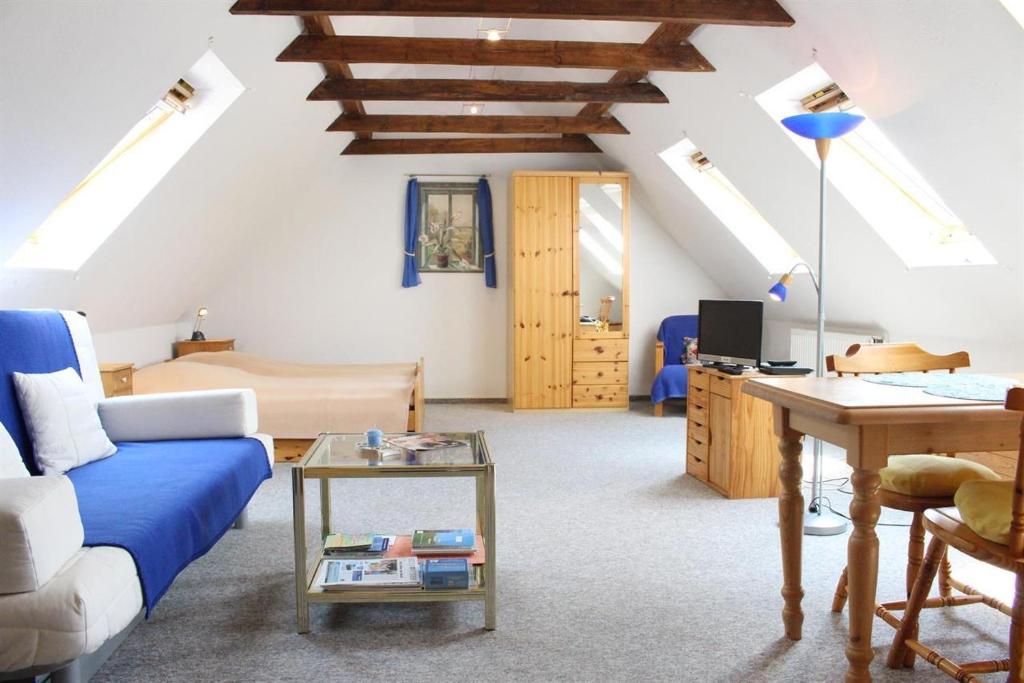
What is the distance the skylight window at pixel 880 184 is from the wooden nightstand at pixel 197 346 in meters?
4.49

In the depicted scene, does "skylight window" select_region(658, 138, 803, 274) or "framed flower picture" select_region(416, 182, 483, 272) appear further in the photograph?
"framed flower picture" select_region(416, 182, 483, 272)

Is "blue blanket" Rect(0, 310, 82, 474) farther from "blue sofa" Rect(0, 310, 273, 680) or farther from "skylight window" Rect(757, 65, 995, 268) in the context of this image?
"skylight window" Rect(757, 65, 995, 268)

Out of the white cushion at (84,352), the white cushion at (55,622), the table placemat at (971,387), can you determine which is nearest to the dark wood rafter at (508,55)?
the white cushion at (84,352)

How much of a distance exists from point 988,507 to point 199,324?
20.7ft

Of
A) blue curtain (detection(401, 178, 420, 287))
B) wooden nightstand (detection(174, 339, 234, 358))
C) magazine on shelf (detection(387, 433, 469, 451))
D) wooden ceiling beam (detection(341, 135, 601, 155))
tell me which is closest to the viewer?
magazine on shelf (detection(387, 433, 469, 451))

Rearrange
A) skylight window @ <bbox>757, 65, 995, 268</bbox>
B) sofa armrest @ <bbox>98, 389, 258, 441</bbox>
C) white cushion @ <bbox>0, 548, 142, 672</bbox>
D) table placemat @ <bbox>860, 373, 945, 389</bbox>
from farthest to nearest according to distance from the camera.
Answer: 1. skylight window @ <bbox>757, 65, 995, 268</bbox>
2. sofa armrest @ <bbox>98, 389, 258, 441</bbox>
3. table placemat @ <bbox>860, 373, 945, 389</bbox>
4. white cushion @ <bbox>0, 548, 142, 672</bbox>

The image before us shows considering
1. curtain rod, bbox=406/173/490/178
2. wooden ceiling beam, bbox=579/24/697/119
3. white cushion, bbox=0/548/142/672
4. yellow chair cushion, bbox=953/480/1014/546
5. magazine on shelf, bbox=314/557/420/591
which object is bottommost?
magazine on shelf, bbox=314/557/420/591

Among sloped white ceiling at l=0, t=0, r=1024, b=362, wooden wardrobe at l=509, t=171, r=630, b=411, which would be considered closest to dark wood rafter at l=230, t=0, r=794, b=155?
sloped white ceiling at l=0, t=0, r=1024, b=362

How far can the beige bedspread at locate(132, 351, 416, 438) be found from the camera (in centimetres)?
467

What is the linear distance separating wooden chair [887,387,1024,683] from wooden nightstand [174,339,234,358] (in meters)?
5.46

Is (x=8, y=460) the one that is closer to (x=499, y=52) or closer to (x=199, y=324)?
(x=499, y=52)

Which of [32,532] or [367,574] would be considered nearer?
[32,532]

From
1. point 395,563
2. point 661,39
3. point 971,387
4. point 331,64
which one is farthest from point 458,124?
point 971,387

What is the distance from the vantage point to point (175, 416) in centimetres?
316
